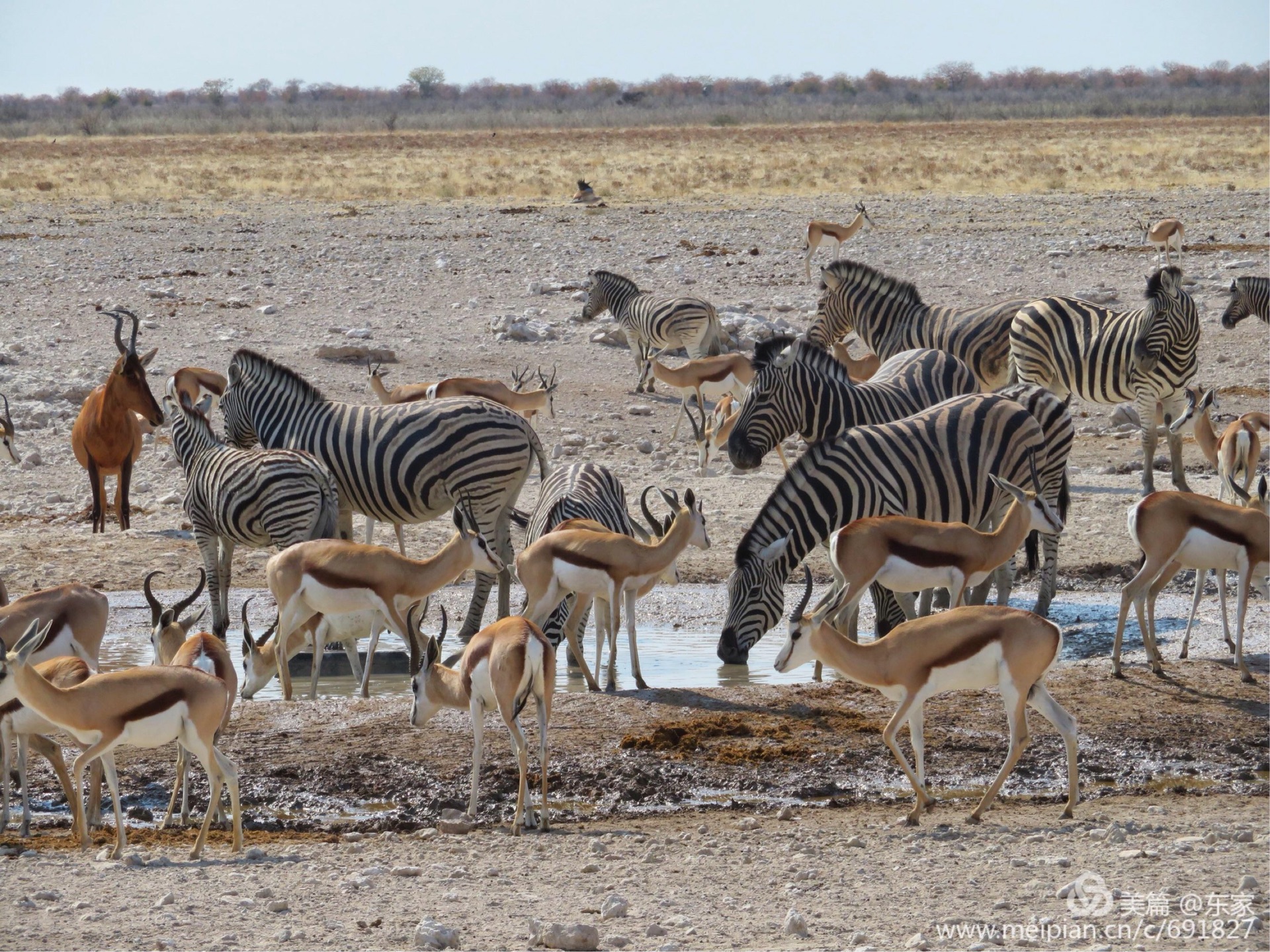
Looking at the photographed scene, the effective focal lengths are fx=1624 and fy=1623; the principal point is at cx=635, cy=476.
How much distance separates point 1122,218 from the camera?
1214 inches

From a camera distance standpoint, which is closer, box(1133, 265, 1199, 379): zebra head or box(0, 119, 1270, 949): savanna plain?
box(0, 119, 1270, 949): savanna plain

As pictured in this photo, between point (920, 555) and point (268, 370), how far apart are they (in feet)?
18.2

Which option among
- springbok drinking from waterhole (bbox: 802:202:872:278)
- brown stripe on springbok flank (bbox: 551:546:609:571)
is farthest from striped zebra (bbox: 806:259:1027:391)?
springbok drinking from waterhole (bbox: 802:202:872:278)

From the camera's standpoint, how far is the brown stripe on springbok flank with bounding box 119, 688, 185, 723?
623 cm

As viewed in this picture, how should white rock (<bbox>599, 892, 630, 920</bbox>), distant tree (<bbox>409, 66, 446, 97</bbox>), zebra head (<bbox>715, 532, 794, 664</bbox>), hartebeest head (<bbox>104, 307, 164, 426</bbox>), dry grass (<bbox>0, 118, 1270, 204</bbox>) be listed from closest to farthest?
white rock (<bbox>599, 892, 630, 920</bbox>) → zebra head (<bbox>715, 532, 794, 664</bbox>) → hartebeest head (<bbox>104, 307, 164, 426</bbox>) → dry grass (<bbox>0, 118, 1270, 204</bbox>) → distant tree (<bbox>409, 66, 446, 97</bbox>)

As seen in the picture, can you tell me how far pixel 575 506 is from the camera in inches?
386

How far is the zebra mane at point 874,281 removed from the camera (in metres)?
15.3

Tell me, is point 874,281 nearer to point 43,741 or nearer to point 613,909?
point 43,741

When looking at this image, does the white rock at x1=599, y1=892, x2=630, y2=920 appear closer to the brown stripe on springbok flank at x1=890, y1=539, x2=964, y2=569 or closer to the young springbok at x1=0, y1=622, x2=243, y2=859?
the young springbok at x1=0, y1=622, x2=243, y2=859

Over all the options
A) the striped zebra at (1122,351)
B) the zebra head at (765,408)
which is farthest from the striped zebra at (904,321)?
the zebra head at (765,408)

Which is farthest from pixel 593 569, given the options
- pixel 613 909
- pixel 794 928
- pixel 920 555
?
pixel 794 928

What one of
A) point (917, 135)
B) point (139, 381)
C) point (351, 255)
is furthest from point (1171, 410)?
point (917, 135)

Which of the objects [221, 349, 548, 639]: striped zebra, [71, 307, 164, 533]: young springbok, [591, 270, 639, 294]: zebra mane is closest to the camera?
[221, 349, 548, 639]: striped zebra

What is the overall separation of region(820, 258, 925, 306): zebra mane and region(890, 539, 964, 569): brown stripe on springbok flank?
7448 mm
